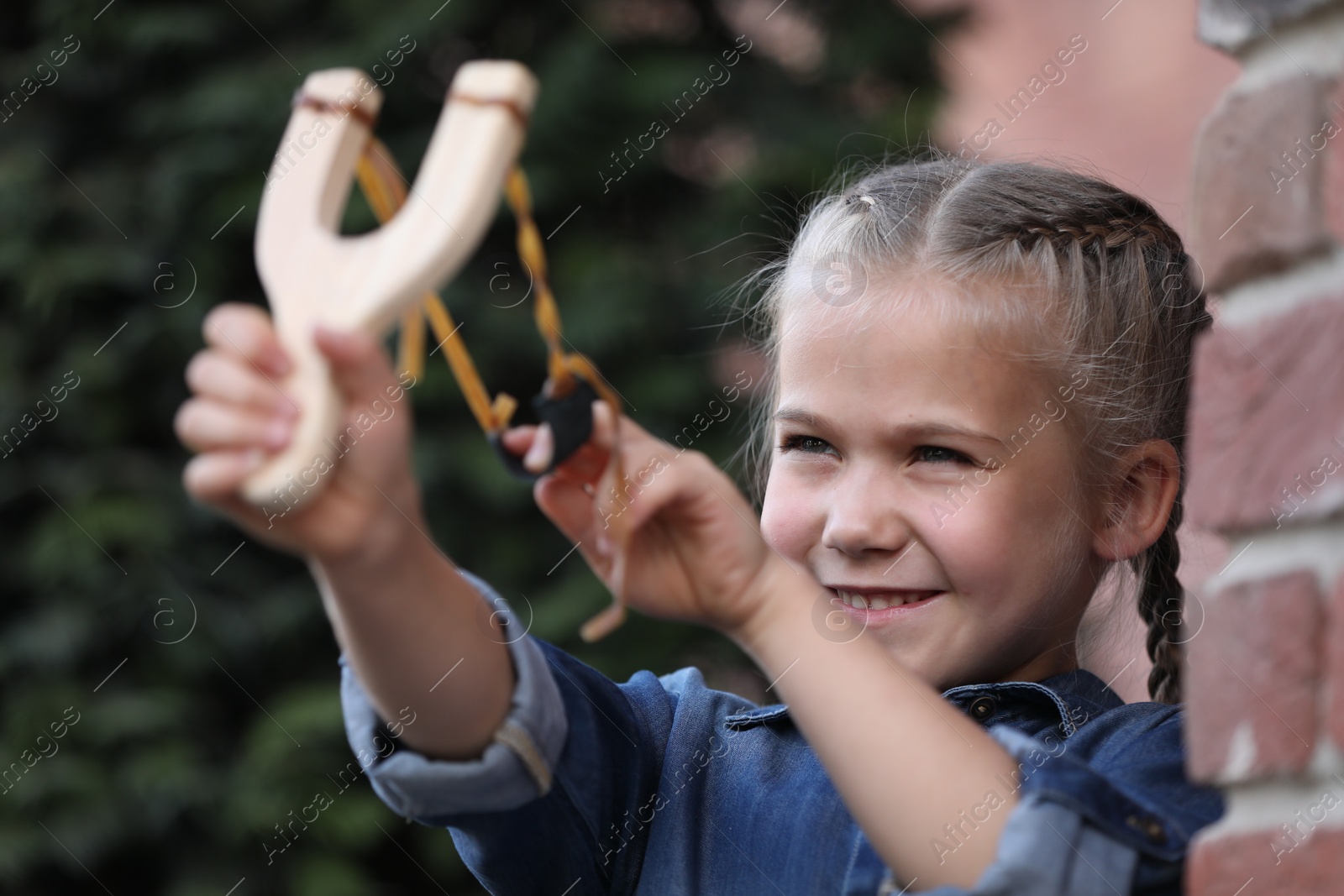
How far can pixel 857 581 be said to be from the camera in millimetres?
1564

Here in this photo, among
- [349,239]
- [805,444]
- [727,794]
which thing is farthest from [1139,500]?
[349,239]

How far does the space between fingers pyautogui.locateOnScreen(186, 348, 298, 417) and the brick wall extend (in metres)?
0.58

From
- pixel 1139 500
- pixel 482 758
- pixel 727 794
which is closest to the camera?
pixel 482 758

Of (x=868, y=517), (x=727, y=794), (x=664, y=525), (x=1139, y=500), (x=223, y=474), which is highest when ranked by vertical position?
(x=223, y=474)

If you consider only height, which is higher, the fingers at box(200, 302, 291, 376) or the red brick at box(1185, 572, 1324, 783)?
the fingers at box(200, 302, 291, 376)

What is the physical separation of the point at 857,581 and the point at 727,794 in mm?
276

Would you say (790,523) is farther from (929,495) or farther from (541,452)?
(541,452)

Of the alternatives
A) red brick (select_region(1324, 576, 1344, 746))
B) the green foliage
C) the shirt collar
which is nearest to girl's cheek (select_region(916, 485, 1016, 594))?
the shirt collar

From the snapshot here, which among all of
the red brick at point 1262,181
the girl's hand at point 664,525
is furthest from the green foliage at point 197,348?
the red brick at point 1262,181

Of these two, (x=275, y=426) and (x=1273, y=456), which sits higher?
(x=275, y=426)

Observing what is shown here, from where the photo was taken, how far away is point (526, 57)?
353 cm

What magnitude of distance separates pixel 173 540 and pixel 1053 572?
98.5 inches

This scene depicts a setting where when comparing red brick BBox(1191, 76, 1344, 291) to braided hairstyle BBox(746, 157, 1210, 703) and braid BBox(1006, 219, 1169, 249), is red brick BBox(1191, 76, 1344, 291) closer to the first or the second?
braided hairstyle BBox(746, 157, 1210, 703)

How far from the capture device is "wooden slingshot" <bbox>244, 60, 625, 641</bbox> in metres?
0.82
